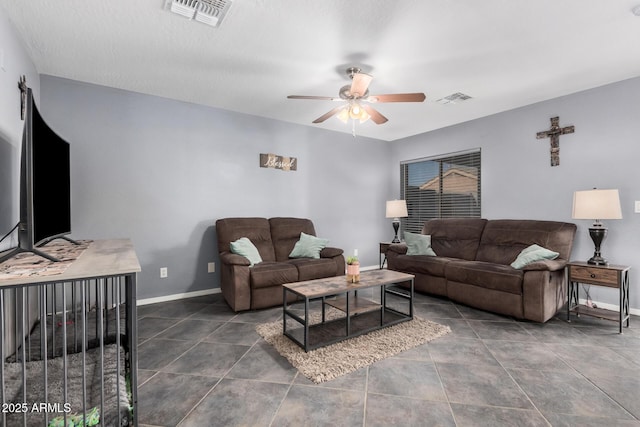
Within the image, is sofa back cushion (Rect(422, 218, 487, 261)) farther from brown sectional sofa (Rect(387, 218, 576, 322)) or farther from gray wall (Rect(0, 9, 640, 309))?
gray wall (Rect(0, 9, 640, 309))

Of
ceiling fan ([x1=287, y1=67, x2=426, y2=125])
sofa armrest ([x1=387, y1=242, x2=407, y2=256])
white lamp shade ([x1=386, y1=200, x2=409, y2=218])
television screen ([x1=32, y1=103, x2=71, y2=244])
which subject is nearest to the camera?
television screen ([x1=32, y1=103, x2=71, y2=244])

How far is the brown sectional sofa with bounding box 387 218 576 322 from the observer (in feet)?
9.52

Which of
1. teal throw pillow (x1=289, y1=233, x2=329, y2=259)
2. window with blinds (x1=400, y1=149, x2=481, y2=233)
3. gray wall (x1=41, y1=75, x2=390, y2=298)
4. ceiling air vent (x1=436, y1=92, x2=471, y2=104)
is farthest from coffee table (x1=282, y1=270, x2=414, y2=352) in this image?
window with blinds (x1=400, y1=149, x2=481, y2=233)

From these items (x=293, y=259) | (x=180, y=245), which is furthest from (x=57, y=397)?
(x=293, y=259)

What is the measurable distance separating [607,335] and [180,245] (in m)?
4.51

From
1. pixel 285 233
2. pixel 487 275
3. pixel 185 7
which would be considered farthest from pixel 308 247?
pixel 185 7

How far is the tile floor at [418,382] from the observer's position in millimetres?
1629

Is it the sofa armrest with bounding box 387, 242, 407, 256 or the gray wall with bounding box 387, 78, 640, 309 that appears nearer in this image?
the gray wall with bounding box 387, 78, 640, 309

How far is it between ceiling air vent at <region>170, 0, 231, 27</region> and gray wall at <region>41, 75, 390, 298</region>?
5.96 feet

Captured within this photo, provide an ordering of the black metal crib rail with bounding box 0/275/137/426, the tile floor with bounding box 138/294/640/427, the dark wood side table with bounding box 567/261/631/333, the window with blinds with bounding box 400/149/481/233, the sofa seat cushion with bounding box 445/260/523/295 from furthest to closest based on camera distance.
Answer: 1. the window with blinds with bounding box 400/149/481/233
2. the sofa seat cushion with bounding box 445/260/523/295
3. the dark wood side table with bounding box 567/261/631/333
4. the tile floor with bounding box 138/294/640/427
5. the black metal crib rail with bounding box 0/275/137/426

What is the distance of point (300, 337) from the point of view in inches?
100

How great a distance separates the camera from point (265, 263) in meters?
3.61

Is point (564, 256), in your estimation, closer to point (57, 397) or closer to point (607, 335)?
point (607, 335)

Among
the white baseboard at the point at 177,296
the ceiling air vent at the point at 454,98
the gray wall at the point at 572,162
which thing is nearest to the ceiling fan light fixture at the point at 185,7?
the ceiling air vent at the point at 454,98
